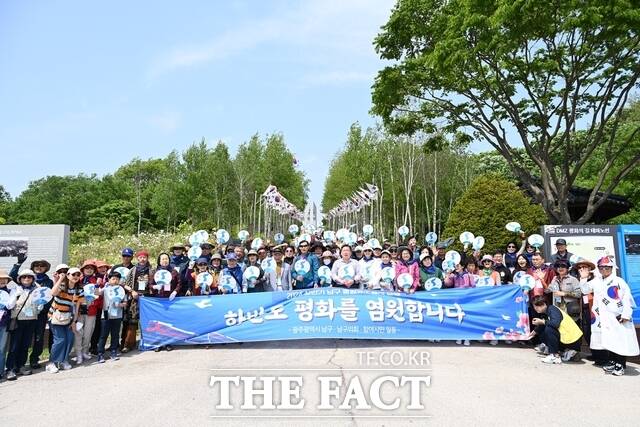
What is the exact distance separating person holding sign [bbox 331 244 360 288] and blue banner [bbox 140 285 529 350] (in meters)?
0.39

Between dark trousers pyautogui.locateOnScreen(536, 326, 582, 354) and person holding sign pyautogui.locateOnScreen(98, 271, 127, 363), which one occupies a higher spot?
person holding sign pyautogui.locateOnScreen(98, 271, 127, 363)

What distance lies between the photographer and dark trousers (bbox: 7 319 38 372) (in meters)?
6.28

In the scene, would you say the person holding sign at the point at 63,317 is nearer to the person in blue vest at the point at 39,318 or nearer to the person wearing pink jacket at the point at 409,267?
the person in blue vest at the point at 39,318

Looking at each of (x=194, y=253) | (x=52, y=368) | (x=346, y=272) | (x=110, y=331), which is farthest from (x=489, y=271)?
(x=52, y=368)

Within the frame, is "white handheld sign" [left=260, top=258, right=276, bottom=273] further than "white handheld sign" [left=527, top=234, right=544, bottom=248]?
No

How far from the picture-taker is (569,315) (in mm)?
Result: 7246

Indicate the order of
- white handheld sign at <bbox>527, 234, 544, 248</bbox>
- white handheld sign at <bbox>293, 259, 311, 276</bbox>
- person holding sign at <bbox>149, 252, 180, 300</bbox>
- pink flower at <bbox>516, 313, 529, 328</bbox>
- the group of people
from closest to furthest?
the group of people < person holding sign at <bbox>149, 252, 180, 300</bbox> < pink flower at <bbox>516, 313, 529, 328</bbox> < white handheld sign at <bbox>293, 259, 311, 276</bbox> < white handheld sign at <bbox>527, 234, 544, 248</bbox>

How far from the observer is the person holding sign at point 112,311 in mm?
7176

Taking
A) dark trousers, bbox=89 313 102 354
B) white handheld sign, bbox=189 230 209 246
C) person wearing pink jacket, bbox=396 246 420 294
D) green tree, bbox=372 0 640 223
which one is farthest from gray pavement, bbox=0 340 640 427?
green tree, bbox=372 0 640 223

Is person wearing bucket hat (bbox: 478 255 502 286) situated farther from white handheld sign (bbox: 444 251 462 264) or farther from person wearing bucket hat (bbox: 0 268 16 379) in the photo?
person wearing bucket hat (bbox: 0 268 16 379)

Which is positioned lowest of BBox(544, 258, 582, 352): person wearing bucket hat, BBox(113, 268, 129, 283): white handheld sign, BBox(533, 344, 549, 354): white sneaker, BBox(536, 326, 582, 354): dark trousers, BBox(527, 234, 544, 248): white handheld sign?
BBox(533, 344, 549, 354): white sneaker

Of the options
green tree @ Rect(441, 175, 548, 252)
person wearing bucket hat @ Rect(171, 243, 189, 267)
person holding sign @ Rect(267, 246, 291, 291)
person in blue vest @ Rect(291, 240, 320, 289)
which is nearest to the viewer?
person in blue vest @ Rect(291, 240, 320, 289)

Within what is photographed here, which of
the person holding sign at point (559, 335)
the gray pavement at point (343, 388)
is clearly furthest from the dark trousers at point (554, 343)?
the gray pavement at point (343, 388)

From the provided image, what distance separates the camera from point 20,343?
20.9 ft
